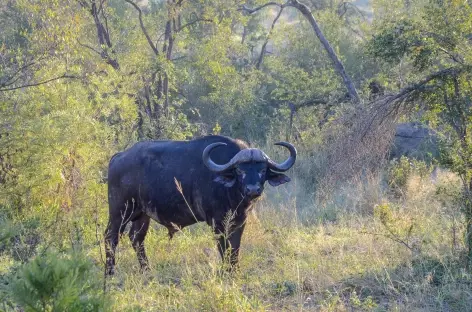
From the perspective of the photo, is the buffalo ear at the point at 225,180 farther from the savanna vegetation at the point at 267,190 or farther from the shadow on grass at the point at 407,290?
the shadow on grass at the point at 407,290

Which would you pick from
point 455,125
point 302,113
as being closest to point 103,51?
point 302,113

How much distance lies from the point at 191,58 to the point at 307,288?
1185cm

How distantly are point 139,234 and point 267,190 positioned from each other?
4394 millimetres

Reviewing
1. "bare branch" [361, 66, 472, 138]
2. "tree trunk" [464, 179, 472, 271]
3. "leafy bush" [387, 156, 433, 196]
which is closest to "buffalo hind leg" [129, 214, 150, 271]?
"bare branch" [361, 66, 472, 138]

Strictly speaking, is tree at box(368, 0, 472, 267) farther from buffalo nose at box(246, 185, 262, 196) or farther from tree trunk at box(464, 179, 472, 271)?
buffalo nose at box(246, 185, 262, 196)

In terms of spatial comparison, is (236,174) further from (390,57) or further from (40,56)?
(40,56)

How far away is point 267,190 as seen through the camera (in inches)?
480

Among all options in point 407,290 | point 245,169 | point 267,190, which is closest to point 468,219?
point 407,290

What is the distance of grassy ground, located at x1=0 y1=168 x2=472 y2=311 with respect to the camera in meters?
5.34

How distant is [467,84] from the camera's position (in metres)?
6.19

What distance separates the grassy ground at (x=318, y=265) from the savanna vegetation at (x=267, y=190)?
27 millimetres

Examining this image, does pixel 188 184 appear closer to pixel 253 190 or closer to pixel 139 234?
pixel 139 234

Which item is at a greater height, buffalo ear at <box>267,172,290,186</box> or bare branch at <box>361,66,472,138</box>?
bare branch at <box>361,66,472,138</box>

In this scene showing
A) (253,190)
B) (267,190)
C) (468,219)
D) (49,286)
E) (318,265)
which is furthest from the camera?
(267,190)
